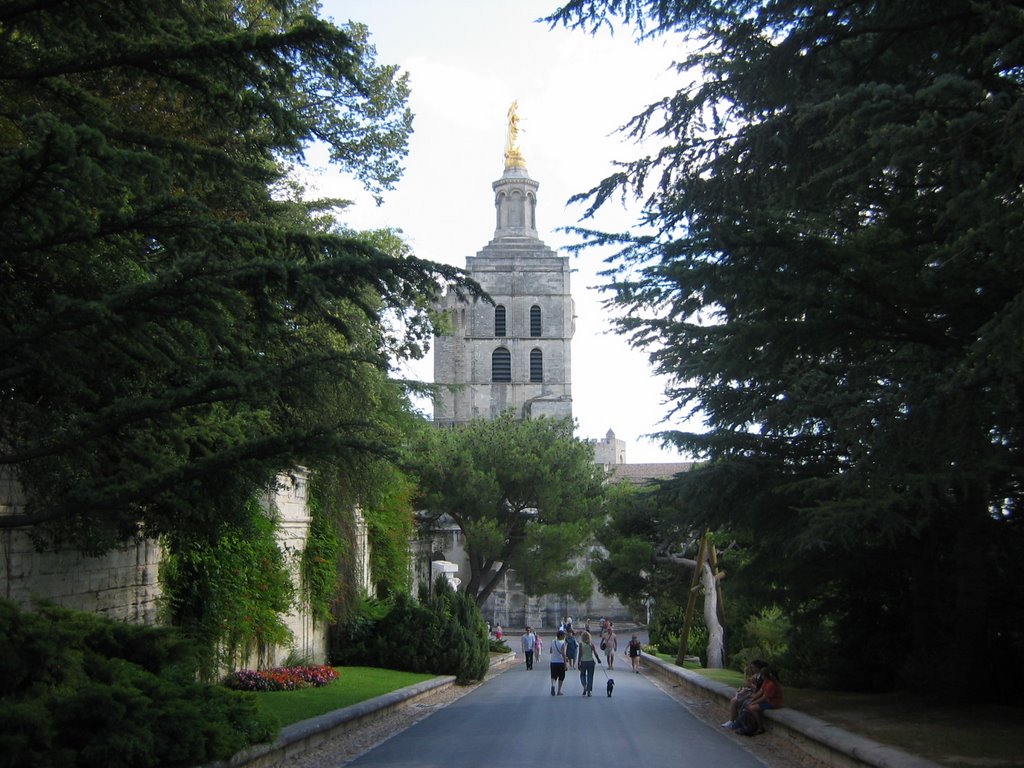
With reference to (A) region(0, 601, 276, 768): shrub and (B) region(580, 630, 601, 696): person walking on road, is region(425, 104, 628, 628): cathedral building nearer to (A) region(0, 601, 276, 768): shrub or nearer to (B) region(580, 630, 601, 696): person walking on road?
(B) region(580, 630, 601, 696): person walking on road

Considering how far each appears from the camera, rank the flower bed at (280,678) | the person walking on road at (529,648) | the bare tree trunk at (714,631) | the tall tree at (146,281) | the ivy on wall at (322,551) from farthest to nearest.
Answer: the person walking on road at (529,648)
the bare tree trunk at (714,631)
the ivy on wall at (322,551)
the flower bed at (280,678)
the tall tree at (146,281)

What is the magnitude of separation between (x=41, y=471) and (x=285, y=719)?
5754mm

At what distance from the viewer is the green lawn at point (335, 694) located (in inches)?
536

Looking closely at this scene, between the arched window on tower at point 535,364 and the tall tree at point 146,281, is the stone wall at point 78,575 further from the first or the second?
the arched window on tower at point 535,364

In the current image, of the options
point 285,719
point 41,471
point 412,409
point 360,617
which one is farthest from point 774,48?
point 360,617

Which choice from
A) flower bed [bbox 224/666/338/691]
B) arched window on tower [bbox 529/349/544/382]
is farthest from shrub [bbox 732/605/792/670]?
arched window on tower [bbox 529/349/544/382]

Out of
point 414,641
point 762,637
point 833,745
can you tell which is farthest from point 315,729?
point 762,637

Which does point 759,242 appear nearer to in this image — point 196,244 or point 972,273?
point 972,273

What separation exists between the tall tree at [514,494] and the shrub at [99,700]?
3290 centimetres

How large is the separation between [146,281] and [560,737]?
8829mm

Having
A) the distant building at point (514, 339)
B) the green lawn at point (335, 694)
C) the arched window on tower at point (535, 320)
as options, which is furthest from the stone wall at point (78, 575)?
the arched window on tower at point (535, 320)

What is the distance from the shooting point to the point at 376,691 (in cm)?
1784

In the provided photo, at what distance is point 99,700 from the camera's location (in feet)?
24.3

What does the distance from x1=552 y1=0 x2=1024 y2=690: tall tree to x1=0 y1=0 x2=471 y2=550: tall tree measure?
11.4ft
